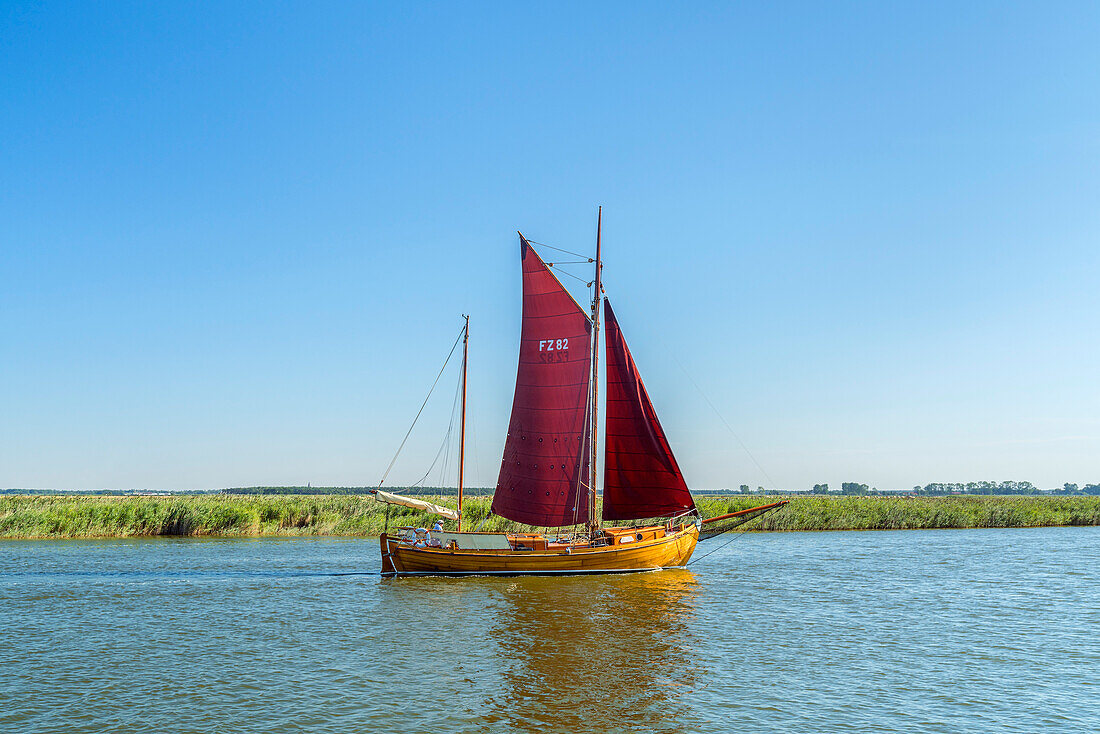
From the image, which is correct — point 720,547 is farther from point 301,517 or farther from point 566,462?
point 301,517

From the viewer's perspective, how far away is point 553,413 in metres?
34.0

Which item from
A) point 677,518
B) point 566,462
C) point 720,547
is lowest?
point 720,547

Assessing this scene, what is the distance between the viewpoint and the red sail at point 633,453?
3416cm

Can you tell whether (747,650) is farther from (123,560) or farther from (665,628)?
(123,560)

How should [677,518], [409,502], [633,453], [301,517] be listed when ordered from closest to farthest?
[633,453] → [409,502] → [677,518] → [301,517]

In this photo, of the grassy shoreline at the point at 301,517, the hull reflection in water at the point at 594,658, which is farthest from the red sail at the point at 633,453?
the grassy shoreline at the point at 301,517

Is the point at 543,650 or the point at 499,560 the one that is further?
the point at 499,560

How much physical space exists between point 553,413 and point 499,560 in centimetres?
691

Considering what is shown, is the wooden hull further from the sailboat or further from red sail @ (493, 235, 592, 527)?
red sail @ (493, 235, 592, 527)

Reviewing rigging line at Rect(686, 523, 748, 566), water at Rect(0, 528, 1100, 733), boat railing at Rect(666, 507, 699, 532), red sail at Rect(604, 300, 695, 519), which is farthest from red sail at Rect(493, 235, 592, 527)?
rigging line at Rect(686, 523, 748, 566)

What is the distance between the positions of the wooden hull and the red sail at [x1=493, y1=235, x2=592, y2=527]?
1.75m

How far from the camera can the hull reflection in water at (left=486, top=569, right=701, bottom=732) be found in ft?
45.7

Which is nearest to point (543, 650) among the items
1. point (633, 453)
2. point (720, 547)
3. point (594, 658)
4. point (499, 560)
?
point (594, 658)

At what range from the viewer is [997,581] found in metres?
31.3
